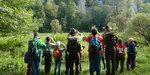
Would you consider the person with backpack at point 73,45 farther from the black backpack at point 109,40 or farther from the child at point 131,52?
the child at point 131,52

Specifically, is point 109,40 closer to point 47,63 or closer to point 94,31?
point 94,31

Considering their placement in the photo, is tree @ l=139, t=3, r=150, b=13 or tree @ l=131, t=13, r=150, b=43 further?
tree @ l=139, t=3, r=150, b=13

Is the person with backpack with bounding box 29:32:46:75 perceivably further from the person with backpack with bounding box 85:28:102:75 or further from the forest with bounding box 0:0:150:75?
the forest with bounding box 0:0:150:75

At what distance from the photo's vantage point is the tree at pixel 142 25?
68.4 meters

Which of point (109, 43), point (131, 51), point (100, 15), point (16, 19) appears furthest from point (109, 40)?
point (100, 15)

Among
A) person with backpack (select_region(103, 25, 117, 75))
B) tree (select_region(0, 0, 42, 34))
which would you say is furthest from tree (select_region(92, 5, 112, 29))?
person with backpack (select_region(103, 25, 117, 75))

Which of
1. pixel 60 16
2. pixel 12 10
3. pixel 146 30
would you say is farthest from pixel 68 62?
pixel 60 16

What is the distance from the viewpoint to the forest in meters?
21.0

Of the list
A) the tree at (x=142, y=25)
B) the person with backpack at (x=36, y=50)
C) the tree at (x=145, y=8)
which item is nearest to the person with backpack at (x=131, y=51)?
the person with backpack at (x=36, y=50)

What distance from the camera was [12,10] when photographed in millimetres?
21141

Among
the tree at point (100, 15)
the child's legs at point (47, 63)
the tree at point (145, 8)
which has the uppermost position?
the tree at point (145, 8)

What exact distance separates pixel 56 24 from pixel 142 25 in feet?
204

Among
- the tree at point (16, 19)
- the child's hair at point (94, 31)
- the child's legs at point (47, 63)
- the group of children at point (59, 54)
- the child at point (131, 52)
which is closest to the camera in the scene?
the child's hair at point (94, 31)

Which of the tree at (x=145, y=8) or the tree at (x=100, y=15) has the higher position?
the tree at (x=145, y=8)
